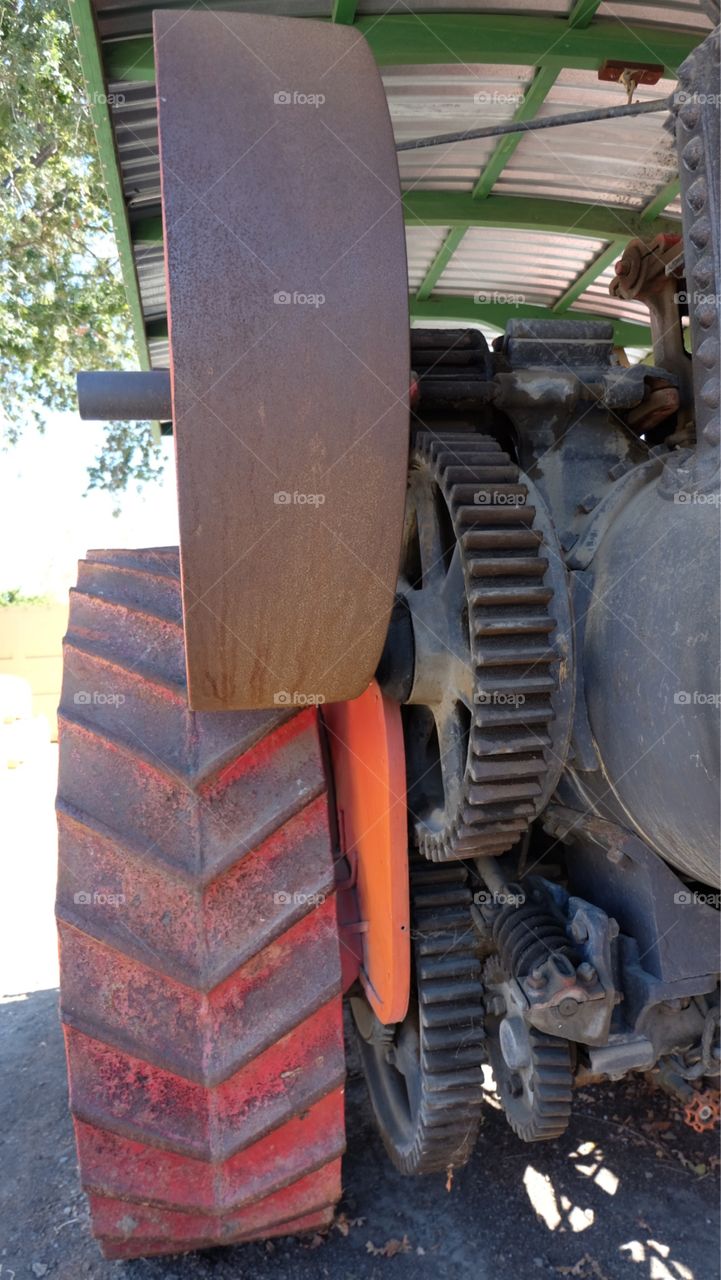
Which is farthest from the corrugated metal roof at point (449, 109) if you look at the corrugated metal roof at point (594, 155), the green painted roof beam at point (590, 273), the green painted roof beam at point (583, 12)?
the green painted roof beam at point (590, 273)

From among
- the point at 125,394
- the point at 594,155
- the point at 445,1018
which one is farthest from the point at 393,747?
the point at 594,155

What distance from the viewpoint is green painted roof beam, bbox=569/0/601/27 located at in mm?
3092

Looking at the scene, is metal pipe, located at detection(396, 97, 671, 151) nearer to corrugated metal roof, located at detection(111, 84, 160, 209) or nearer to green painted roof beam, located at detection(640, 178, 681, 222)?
corrugated metal roof, located at detection(111, 84, 160, 209)

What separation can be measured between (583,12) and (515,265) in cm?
157

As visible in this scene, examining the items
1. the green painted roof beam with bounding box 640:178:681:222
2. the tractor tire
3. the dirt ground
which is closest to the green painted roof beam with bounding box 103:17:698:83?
the green painted roof beam with bounding box 640:178:681:222

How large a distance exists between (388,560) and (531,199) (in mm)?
3497

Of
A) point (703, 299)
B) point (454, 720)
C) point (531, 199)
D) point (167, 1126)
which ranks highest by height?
point (531, 199)

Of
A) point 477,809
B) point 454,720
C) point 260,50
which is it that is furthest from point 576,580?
point 260,50

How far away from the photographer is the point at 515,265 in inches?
Result: 184

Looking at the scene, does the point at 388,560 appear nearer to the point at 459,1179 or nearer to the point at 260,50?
the point at 260,50

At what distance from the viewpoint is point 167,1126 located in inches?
72.2

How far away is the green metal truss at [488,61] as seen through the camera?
302 centimetres

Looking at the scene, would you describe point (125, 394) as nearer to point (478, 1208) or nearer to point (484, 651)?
point (484, 651)

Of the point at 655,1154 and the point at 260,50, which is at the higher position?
the point at 260,50
